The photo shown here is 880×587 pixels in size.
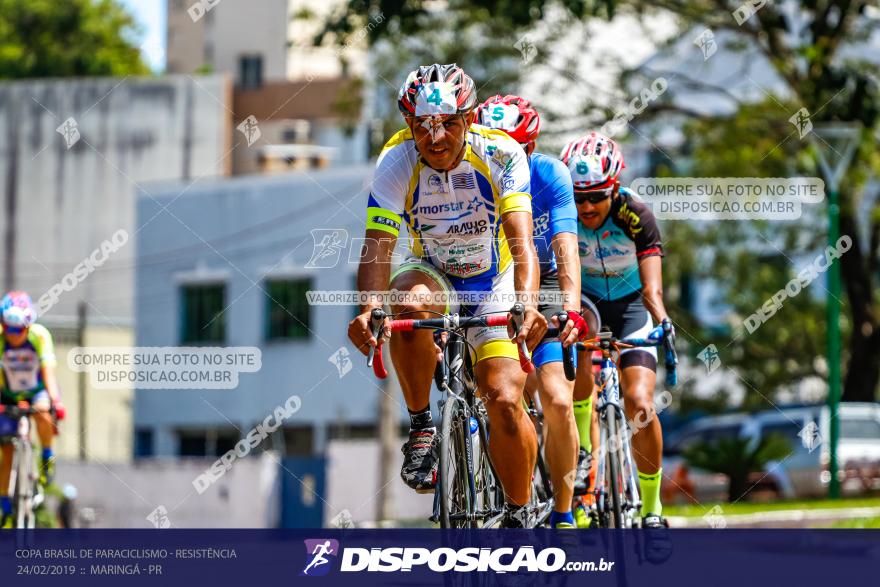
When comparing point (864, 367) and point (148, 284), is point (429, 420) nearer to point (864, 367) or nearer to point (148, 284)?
point (864, 367)

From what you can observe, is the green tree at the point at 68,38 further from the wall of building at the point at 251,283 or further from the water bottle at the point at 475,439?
the water bottle at the point at 475,439

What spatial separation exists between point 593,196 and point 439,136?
2.14m

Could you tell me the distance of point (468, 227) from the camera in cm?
803

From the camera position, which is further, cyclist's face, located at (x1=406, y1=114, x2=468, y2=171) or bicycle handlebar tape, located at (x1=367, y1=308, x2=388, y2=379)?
cyclist's face, located at (x1=406, y1=114, x2=468, y2=171)

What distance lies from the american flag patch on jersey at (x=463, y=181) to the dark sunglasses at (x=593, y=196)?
5.91 feet

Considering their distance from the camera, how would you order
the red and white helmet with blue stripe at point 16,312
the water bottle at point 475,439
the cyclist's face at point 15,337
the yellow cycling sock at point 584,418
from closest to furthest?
the water bottle at point 475,439
the yellow cycling sock at point 584,418
the red and white helmet with blue stripe at point 16,312
the cyclist's face at point 15,337

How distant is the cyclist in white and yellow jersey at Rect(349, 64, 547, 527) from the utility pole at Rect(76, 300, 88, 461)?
25460 mm

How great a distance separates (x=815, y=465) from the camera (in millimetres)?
25609

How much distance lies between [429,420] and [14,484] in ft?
18.6

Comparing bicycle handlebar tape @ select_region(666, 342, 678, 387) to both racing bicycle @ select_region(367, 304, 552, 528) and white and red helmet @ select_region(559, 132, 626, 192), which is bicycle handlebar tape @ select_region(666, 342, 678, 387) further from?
racing bicycle @ select_region(367, 304, 552, 528)

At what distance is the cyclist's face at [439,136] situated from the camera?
7.70 meters

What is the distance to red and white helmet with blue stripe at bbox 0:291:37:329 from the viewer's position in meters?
12.3

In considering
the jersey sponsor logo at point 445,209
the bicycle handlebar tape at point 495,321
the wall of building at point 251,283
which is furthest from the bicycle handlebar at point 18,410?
the wall of building at point 251,283

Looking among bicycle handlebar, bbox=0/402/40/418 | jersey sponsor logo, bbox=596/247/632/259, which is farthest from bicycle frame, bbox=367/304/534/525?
bicycle handlebar, bbox=0/402/40/418
